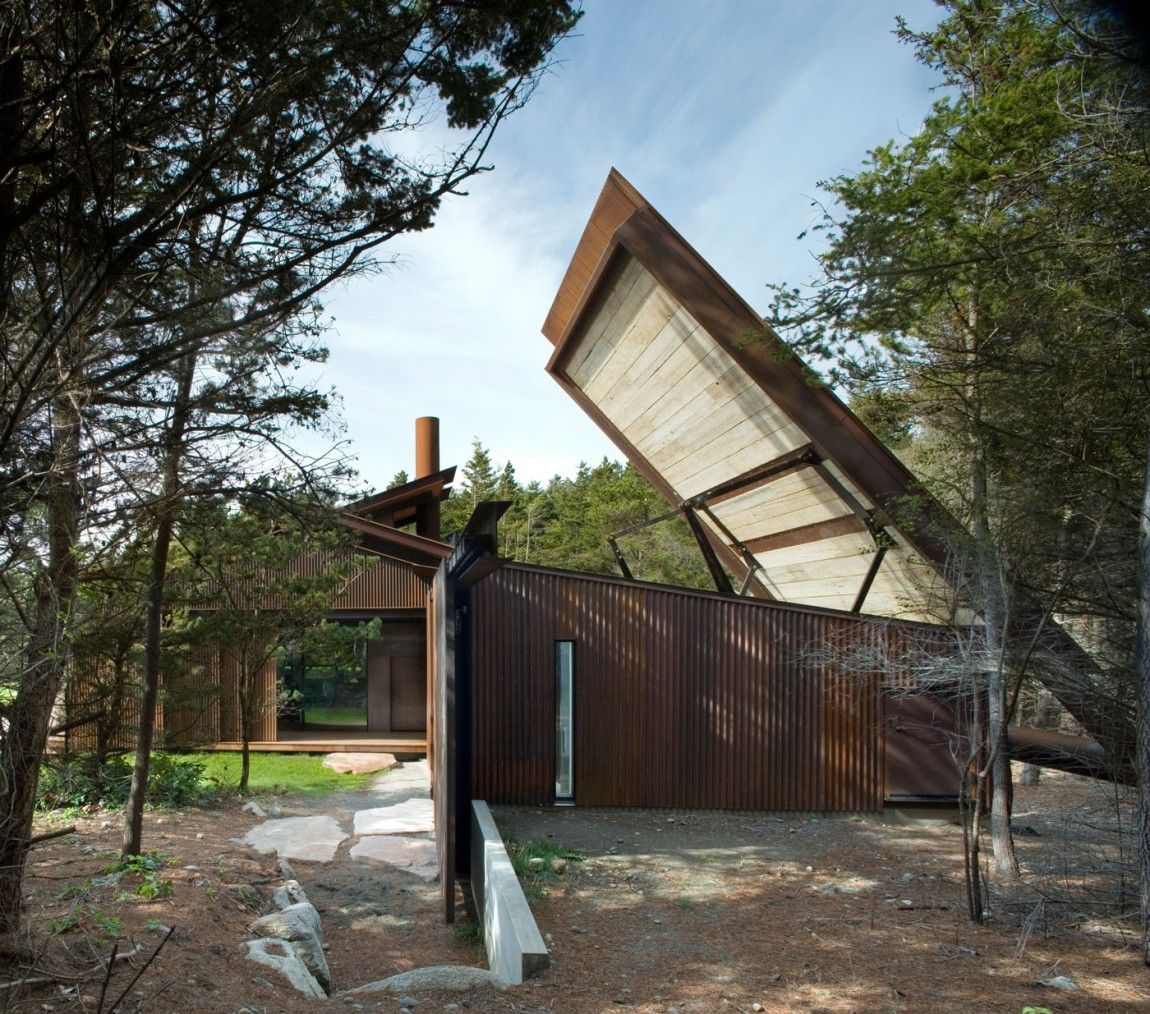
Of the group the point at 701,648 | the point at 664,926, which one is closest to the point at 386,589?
the point at 701,648

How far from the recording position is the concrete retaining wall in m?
4.63

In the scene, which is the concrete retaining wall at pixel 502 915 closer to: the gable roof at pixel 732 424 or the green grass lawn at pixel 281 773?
the gable roof at pixel 732 424

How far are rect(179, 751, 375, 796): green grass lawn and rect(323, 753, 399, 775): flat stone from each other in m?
0.17

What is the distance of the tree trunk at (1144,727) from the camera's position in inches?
193

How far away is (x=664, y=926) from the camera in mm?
6125

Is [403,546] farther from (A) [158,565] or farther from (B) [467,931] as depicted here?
(B) [467,931]

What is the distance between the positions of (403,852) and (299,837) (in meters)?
1.18

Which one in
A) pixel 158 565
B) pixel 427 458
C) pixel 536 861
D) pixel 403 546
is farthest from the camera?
pixel 427 458

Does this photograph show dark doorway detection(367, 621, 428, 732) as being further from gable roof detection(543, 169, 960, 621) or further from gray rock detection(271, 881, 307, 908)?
gray rock detection(271, 881, 307, 908)

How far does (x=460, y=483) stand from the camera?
42906 mm

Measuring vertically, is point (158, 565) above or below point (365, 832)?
above

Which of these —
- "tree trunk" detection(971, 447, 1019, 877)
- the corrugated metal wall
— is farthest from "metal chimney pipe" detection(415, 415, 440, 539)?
"tree trunk" detection(971, 447, 1019, 877)

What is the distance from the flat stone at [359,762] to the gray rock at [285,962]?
877cm

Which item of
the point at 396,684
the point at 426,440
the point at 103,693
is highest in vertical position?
the point at 426,440
